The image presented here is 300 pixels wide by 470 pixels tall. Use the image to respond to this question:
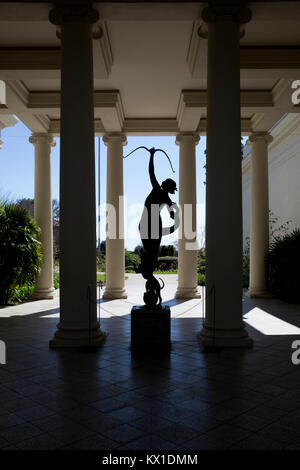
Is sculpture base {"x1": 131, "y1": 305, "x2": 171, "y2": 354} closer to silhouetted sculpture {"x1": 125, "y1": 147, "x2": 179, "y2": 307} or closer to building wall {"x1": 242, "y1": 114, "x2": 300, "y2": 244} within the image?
silhouetted sculpture {"x1": 125, "y1": 147, "x2": 179, "y2": 307}

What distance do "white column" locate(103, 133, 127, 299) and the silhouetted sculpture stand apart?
13926 mm

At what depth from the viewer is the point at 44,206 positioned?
28906mm

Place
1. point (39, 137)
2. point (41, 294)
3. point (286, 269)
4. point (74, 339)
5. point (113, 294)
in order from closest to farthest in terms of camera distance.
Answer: point (74, 339), point (286, 269), point (41, 294), point (113, 294), point (39, 137)

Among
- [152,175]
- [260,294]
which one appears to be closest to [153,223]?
[152,175]

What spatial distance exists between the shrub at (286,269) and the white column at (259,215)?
4.17 ft

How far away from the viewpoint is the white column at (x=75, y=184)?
14094mm

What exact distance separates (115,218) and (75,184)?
578 inches

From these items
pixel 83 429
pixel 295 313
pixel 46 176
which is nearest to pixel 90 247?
pixel 83 429

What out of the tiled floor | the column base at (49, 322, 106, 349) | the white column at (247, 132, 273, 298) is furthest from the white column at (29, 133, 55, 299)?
the white column at (247, 132, 273, 298)

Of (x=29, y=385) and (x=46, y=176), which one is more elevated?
(x=46, y=176)

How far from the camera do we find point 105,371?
11531mm

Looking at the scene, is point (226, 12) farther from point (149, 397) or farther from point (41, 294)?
point (41, 294)

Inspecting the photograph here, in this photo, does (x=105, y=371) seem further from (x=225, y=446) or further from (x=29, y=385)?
(x=225, y=446)

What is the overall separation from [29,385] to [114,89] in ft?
61.8
